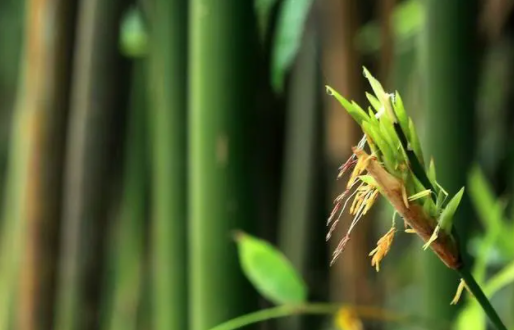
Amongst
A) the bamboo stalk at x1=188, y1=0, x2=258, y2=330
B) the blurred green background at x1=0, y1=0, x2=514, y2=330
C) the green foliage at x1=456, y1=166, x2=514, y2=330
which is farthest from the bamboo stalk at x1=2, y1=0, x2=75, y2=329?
the green foliage at x1=456, y1=166, x2=514, y2=330

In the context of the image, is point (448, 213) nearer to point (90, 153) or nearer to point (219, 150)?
point (219, 150)

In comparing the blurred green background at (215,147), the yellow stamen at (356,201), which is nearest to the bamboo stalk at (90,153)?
the blurred green background at (215,147)

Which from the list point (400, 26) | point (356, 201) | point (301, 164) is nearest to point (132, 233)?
point (301, 164)

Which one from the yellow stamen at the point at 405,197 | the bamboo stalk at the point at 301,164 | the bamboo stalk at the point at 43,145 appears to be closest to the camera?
the yellow stamen at the point at 405,197

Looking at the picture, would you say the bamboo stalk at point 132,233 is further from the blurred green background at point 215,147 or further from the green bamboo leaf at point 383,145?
the green bamboo leaf at point 383,145

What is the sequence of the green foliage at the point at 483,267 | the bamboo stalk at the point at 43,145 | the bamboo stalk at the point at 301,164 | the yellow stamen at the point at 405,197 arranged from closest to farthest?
1. the yellow stamen at the point at 405,197
2. the green foliage at the point at 483,267
3. the bamboo stalk at the point at 43,145
4. the bamboo stalk at the point at 301,164

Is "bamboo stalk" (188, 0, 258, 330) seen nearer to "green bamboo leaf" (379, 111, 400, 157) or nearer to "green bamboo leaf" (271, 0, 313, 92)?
Result: "green bamboo leaf" (271, 0, 313, 92)

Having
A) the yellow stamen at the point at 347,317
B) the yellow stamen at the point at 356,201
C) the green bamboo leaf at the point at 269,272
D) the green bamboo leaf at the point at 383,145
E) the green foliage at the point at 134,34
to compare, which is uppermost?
the green foliage at the point at 134,34

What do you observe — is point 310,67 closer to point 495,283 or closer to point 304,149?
point 304,149
